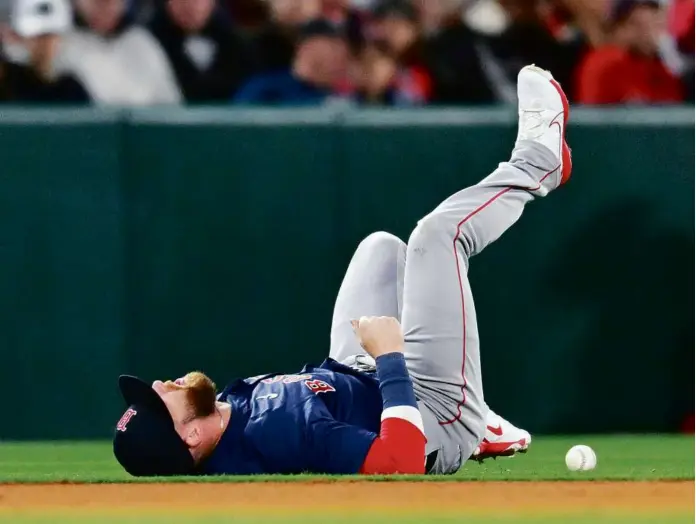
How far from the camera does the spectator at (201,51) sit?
8766 mm

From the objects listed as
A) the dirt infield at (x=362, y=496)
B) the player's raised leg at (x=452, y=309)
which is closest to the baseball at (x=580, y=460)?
the player's raised leg at (x=452, y=309)

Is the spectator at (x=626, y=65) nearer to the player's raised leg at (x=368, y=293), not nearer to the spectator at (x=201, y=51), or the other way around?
the spectator at (x=201, y=51)

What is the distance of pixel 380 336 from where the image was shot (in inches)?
200

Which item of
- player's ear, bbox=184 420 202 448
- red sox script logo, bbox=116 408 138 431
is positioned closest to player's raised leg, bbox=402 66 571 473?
player's ear, bbox=184 420 202 448

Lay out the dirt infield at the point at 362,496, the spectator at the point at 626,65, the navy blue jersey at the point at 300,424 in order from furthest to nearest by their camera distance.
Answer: the spectator at the point at 626,65 < the navy blue jersey at the point at 300,424 < the dirt infield at the point at 362,496

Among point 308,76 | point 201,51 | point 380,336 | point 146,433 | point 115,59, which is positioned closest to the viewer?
point 146,433

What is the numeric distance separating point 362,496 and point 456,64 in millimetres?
4784

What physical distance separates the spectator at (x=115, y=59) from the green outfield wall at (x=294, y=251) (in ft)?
2.44

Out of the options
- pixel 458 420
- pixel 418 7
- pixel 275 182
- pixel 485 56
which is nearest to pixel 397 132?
pixel 275 182

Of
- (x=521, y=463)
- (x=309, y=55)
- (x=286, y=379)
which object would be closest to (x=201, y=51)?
(x=309, y=55)

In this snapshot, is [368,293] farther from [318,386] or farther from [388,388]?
[388,388]

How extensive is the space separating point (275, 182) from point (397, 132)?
2.13 ft

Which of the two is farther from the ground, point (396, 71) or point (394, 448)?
point (396, 71)

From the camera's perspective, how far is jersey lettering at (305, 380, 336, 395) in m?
5.20
